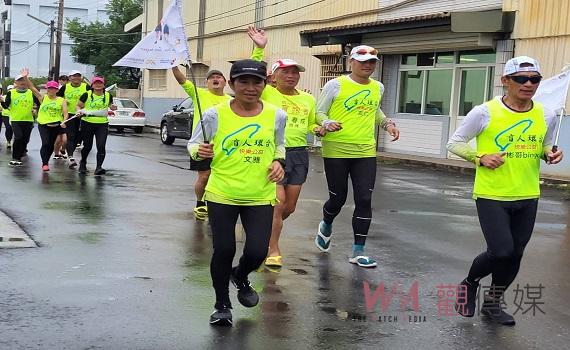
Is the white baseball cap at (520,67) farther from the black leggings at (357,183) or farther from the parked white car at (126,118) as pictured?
the parked white car at (126,118)

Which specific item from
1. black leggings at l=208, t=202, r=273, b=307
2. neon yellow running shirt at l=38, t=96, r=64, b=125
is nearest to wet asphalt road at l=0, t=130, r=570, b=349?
black leggings at l=208, t=202, r=273, b=307

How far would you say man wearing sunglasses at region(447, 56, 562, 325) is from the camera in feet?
17.9

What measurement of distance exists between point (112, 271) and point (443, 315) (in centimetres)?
271

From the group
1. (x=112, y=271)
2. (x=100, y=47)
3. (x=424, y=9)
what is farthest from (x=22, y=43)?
(x=112, y=271)

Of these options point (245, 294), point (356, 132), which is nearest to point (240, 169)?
point (245, 294)

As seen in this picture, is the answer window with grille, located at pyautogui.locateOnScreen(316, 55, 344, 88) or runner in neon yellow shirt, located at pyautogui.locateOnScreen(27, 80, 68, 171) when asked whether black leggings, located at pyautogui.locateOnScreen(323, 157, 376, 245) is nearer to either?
runner in neon yellow shirt, located at pyautogui.locateOnScreen(27, 80, 68, 171)

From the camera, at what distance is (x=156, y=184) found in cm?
1315

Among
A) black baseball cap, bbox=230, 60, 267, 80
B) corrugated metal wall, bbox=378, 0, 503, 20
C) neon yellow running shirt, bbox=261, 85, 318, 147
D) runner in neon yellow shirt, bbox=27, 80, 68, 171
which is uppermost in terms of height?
corrugated metal wall, bbox=378, 0, 503, 20

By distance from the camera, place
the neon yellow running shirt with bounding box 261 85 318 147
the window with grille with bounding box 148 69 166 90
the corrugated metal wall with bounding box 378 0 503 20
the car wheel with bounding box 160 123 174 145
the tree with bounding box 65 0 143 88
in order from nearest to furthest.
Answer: the neon yellow running shirt with bounding box 261 85 318 147 → the corrugated metal wall with bounding box 378 0 503 20 → the car wheel with bounding box 160 123 174 145 → the window with grille with bounding box 148 69 166 90 → the tree with bounding box 65 0 143 88

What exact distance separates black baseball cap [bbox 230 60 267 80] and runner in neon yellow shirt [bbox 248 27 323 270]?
1963 mm

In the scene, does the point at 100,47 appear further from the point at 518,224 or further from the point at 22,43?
the point at 518,224

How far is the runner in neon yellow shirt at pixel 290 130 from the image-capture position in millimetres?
7188

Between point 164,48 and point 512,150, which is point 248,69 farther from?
point 512,150

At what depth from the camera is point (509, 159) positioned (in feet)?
18.1
